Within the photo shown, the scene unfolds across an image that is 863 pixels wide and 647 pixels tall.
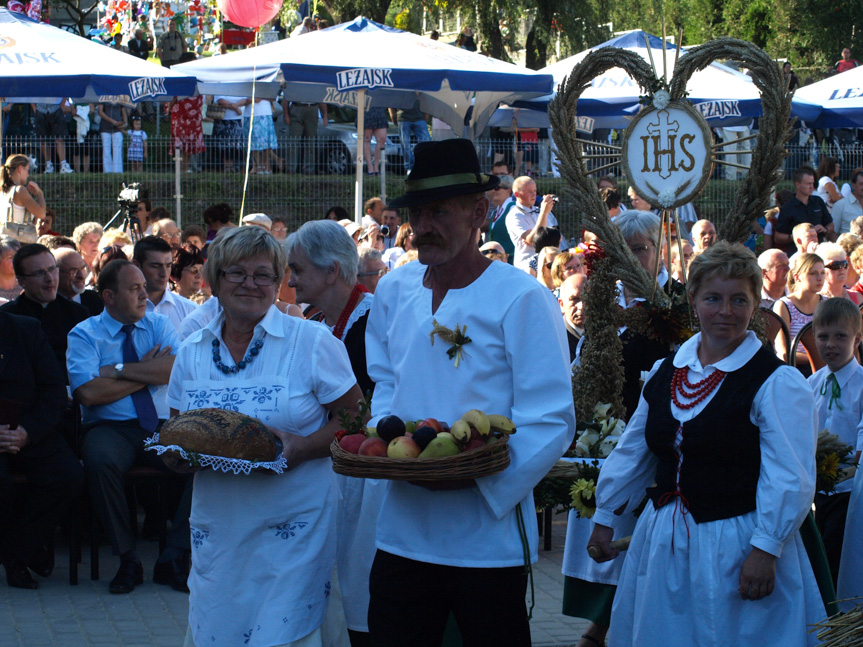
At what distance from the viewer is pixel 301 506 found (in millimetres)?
3684

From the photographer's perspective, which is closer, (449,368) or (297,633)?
(449,368)

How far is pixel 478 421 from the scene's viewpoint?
2902mm

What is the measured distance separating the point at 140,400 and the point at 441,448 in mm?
3853

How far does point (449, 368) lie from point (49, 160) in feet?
48.5

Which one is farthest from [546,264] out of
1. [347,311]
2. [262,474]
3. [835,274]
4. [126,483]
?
[262,474]

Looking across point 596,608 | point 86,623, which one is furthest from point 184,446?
point 86,623

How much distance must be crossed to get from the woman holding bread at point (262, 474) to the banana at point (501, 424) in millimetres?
900

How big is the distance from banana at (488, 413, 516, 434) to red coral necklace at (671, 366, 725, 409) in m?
0.77

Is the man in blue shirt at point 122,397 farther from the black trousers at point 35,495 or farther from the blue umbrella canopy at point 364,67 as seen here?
the blue umbrella canopy at point 364,67

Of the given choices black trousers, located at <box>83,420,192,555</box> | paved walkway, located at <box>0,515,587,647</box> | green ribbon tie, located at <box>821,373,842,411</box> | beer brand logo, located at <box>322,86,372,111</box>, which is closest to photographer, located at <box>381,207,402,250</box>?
beer brand logo, located at <box>322,86,372,111</box>

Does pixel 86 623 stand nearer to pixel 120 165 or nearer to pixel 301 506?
pixel 301 506

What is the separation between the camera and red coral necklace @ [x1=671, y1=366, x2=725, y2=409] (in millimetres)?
3393

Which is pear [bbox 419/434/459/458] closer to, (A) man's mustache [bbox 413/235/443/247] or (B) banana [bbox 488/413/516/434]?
(B) banana [bbox 488/413/516/434]

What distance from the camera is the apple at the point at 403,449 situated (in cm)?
288
